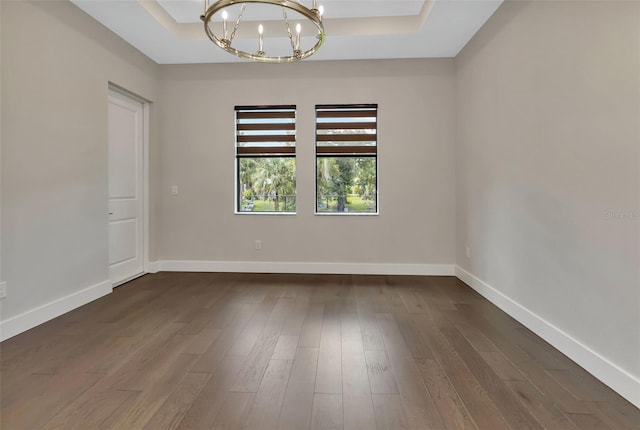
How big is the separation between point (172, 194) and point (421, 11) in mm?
3781

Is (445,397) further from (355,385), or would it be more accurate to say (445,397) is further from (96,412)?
(96,412)

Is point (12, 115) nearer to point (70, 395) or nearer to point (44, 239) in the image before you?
point (44, 239)

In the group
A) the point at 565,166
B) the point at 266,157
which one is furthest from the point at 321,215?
the point at 565,166

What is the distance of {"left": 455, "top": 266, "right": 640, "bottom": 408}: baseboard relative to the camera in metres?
1.75

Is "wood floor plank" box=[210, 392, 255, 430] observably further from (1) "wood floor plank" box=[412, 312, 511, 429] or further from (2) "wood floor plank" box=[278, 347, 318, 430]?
(1) "wood floor plank" box=[412, 312, 511, 429]

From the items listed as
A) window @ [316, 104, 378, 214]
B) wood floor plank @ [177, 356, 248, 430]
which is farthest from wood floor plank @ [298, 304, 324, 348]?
window @ [316, 104, 378, 214]

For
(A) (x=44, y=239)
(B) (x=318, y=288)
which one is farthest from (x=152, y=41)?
(B) (x=318, y=288)

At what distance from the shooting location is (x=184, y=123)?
4555 millimetres

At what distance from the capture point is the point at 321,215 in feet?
14.8

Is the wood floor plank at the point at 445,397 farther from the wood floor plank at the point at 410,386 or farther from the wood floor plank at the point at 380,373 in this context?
the wood floor plank at the point at 380,373

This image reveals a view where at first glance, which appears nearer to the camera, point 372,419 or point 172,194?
point 372,419

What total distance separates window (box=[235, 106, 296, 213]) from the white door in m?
1.25

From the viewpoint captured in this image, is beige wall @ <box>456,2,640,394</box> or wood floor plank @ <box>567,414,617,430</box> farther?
beige wall @ <box>456,2,640,394</box>

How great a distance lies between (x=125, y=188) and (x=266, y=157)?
1.78 m
